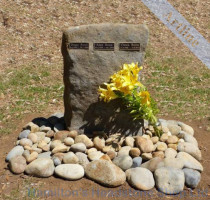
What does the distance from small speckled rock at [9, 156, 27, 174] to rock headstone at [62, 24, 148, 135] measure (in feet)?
2.98

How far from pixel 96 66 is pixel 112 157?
1.29 m

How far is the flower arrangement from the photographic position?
4.37 meters

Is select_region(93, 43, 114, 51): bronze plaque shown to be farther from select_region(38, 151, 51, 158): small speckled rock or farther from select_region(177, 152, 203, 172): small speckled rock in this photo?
select_region(177, 152, 203, 172): small speckled rock

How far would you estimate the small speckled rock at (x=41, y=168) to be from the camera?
4.04 meters

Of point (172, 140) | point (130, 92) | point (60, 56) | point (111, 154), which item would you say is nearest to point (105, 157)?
point (111, 154)

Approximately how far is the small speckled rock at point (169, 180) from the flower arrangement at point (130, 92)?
838 millimetres

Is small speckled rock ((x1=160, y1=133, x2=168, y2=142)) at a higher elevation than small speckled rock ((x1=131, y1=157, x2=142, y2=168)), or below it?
higher

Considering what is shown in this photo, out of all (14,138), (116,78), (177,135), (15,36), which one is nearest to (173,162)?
(177,135)

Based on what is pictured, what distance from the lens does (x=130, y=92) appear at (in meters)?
4.45

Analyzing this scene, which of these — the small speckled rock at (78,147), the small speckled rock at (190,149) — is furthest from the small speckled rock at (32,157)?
the small speckled rock at (190,149)

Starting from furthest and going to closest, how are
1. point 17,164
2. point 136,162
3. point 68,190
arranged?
point 136,162 < point 17,164 < point 68,190

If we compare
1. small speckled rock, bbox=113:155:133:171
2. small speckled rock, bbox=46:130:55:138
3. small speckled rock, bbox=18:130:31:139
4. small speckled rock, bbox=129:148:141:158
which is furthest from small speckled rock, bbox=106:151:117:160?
small speckled rock, bbox=18:130:31:139

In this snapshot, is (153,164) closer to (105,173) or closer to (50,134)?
(105,173)

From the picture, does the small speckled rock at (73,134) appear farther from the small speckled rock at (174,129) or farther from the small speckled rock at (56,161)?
the small speckled rock at (174,129)
